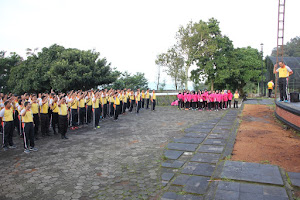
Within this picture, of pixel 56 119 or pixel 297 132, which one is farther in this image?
pixel 56 119

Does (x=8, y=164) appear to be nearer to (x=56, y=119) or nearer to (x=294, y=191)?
(x=56, y=119)

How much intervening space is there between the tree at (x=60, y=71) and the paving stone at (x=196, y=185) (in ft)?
50.8

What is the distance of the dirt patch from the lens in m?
5.19

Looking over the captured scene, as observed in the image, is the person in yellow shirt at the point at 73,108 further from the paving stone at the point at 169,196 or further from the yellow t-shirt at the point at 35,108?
the paving stone at the point at 169,196

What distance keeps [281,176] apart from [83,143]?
601cm

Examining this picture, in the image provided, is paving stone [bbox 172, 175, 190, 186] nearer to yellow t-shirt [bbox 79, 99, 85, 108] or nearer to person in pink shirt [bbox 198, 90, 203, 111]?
yellow t-shirt [bbox 79, 99, 85, 108]

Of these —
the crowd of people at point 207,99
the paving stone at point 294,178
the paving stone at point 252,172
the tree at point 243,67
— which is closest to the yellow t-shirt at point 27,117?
the paving stone at point 252,172

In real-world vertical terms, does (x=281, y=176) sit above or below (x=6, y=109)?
below

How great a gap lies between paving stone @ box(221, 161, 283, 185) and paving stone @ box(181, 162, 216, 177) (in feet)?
1.01

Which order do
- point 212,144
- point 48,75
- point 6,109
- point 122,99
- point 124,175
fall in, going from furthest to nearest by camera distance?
point 48,75 → point 122,99 → point 6,109 → point 212,144 → point 124,175

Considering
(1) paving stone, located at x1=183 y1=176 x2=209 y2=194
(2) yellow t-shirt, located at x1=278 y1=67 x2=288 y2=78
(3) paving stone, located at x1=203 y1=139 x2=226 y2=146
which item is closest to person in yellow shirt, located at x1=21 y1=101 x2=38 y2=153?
(1) paving stone, located at x1=183 y1=176 x2=209 y2=194

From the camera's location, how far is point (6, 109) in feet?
24.7

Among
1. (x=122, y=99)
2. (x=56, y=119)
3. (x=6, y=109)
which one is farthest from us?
(x=122, y=99)

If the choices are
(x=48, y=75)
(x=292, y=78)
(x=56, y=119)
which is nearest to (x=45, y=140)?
(x=56, y=119)
